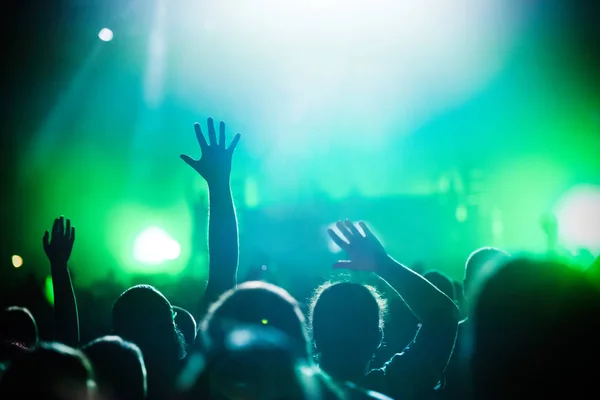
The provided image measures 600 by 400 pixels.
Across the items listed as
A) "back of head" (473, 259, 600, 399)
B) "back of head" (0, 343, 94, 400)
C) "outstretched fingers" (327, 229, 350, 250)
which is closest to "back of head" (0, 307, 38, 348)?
"back of head" (0, 343, 94, 400)

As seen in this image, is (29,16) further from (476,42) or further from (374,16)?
(476,42)

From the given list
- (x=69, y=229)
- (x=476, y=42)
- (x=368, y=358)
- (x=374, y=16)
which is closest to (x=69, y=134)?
(x=374, y=16)

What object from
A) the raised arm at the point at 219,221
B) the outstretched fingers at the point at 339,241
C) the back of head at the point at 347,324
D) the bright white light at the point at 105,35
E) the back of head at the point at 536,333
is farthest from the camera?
the bright white light at the point at 105,35

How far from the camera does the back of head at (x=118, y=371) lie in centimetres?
149

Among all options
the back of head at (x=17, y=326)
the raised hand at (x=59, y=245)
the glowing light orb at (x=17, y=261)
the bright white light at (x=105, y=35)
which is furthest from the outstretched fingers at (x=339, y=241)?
the glowing light orb at (x=17, y=261)

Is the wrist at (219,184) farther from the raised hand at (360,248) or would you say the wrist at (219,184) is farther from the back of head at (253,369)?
the back of head at (253,369)

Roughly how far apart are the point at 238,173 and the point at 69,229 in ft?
49.7

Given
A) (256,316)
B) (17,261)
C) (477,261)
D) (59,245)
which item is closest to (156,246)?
(17,261)

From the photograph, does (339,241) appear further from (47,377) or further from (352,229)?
(47,377)

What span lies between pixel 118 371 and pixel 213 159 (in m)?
1.38

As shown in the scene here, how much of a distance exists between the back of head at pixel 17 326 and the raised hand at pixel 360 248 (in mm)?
1931

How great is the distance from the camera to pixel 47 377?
1261 millimetres

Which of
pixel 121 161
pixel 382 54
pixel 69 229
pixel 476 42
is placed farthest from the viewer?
pixel 121 161

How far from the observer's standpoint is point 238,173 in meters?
17.8
